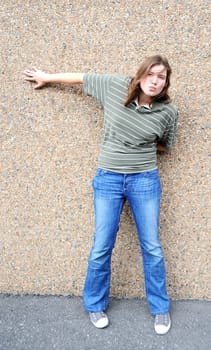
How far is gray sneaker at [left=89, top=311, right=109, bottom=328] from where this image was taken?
2.49 m

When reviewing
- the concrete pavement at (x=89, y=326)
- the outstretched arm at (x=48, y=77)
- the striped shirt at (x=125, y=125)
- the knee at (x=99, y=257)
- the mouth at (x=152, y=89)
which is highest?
the outstretched arm at (x=48, y=77)

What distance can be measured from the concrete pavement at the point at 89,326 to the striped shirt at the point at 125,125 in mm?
1154

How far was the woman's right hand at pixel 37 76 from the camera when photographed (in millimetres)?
2461

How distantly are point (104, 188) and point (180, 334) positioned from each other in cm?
118

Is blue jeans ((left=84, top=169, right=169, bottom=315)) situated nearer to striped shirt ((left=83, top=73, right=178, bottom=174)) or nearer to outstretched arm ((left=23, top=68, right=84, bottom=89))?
striped shirt ((left=83, top=73, right=178, bottom=174))

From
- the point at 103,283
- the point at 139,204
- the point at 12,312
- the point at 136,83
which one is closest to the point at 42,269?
the point at 12,312

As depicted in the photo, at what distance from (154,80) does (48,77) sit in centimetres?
78

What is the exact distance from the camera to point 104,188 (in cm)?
235

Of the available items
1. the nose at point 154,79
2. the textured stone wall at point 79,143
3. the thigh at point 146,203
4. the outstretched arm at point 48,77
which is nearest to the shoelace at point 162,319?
the textured stone wall at point 79,143

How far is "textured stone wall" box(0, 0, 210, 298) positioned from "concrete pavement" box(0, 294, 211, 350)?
5.4 inches

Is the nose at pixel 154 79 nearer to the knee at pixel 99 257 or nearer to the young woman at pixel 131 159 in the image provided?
the young woman at pixel 131 159

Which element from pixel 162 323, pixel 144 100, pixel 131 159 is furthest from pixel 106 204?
pixel 162 323

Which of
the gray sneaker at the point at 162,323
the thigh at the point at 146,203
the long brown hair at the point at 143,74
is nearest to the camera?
the long brown hair at the point at 143,74

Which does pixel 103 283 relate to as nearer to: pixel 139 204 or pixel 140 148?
pixel 139 204
